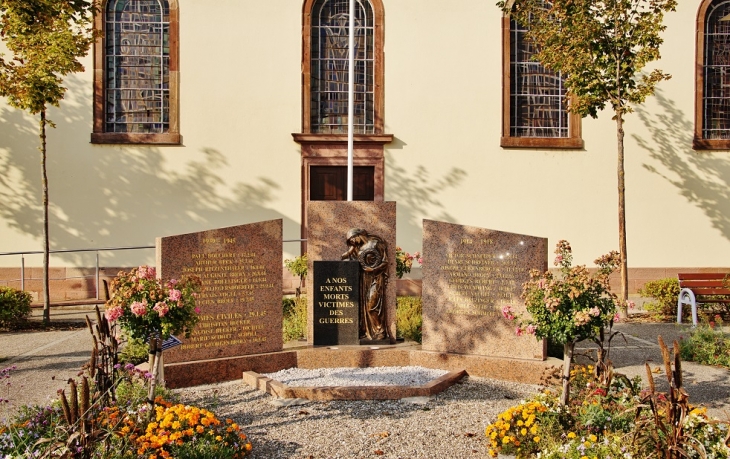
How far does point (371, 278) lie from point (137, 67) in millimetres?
8493

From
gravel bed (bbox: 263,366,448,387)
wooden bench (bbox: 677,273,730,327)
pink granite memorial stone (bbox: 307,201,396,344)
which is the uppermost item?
pink granite memorial stone (bbox: 307,201,396,344)

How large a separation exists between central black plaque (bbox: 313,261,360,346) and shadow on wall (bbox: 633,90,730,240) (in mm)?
9000

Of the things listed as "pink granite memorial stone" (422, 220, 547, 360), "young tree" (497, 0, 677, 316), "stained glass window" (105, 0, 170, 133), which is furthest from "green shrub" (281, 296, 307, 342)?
"young tree" (497, 0, 677, 316)

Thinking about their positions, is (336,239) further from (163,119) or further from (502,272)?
(163,119)

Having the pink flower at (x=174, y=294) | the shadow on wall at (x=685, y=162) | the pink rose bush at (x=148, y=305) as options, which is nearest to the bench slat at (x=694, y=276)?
the shadow on wall at (x=685, y=162)

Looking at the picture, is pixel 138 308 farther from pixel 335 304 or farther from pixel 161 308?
pixel 335 304

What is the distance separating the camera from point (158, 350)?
18.5 ft

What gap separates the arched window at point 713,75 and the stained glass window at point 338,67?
694cm

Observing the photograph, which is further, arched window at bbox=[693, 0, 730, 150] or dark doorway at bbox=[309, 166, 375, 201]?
arched window at bbox=[693, 0, 730, 150]

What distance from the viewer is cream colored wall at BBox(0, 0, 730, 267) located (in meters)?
13.6

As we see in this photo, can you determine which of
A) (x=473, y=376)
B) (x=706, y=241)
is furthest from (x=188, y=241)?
(x=706, y=241)

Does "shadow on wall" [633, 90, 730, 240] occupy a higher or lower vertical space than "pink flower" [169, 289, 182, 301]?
higher

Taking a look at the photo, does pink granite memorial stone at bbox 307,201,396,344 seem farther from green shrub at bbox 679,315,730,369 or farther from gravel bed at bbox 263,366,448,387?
green shrub at bbox 679,315,730,369

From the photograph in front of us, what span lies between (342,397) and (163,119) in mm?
9352
